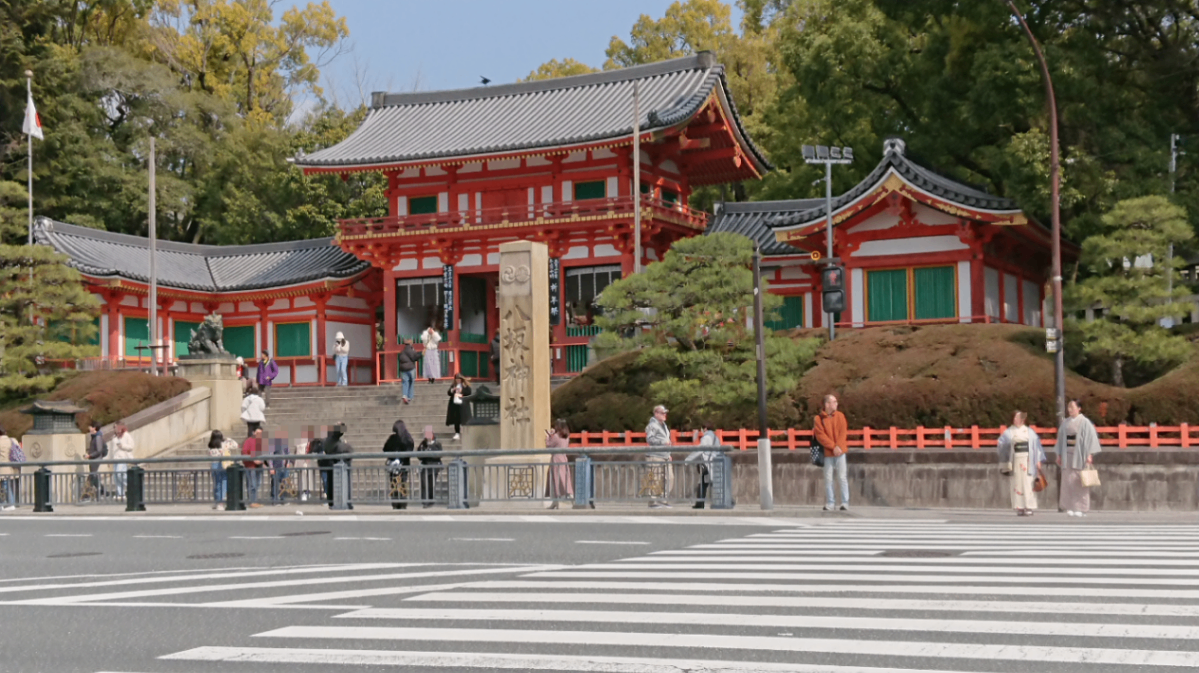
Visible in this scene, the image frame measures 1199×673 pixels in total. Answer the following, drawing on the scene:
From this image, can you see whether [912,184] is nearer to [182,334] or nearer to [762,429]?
[762,429]

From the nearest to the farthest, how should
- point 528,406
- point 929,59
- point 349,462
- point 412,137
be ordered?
point 349,462, point 528,406, point 929,59, point 412,137

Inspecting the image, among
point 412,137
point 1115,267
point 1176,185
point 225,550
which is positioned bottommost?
point 225,550

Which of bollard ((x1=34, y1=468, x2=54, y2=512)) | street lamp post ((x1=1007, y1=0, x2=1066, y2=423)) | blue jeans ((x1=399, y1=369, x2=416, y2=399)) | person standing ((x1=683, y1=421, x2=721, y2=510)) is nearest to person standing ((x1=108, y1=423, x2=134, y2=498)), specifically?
bollard ((x1=34, y1=468, x2=54, y2=512))

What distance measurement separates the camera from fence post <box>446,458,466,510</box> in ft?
70.2

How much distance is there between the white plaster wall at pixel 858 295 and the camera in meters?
34.4

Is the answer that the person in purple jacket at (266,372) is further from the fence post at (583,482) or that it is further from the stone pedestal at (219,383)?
the fence post at (583,482)

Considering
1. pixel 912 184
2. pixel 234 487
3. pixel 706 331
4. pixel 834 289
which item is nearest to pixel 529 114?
pixel 912 184

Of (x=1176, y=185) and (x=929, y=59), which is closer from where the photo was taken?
(x=1176, y=185)

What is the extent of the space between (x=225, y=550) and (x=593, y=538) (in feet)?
14.3

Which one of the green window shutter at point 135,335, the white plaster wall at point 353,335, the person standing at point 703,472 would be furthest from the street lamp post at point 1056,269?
the green window shutter at point 135,335

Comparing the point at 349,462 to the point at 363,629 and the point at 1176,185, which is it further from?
the point at 1176,185

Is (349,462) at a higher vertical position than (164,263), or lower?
lower

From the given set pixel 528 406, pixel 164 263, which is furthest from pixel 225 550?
pixel 164 263

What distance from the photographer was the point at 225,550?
15.1m
